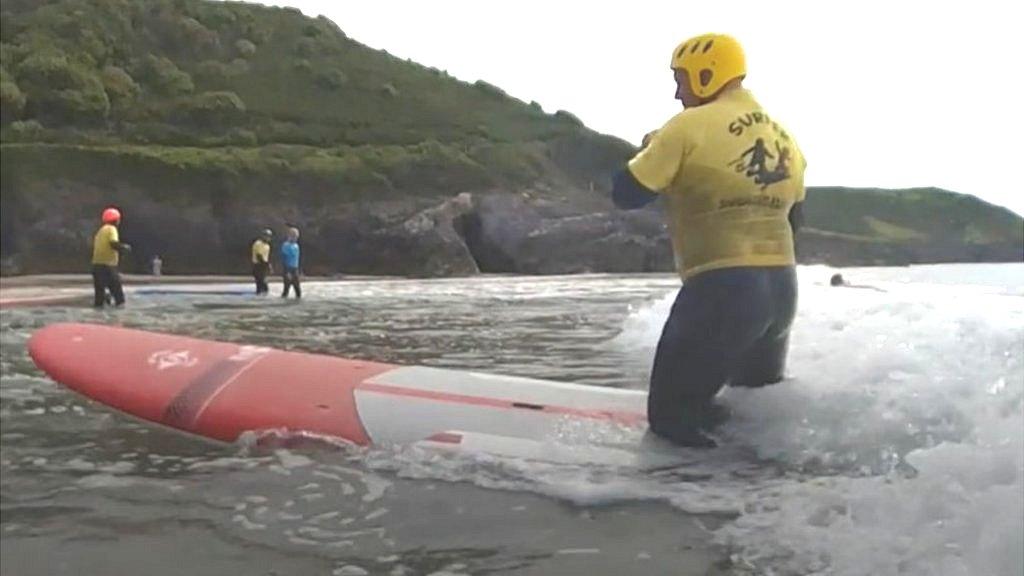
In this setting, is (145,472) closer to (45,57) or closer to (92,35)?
(45,57)

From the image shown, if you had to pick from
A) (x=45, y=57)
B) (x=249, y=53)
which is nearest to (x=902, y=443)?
(x=45, y=57)

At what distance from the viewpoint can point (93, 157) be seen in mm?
39719

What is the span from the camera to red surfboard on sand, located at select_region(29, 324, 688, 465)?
467 centimetres

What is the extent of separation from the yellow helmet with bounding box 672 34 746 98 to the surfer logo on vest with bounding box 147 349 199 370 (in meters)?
3.07

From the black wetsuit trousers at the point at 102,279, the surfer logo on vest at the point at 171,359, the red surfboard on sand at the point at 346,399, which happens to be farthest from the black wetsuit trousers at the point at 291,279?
the surfer logo on vest at the point at 171,359

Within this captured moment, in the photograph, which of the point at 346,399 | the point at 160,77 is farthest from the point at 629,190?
the point at 160,77

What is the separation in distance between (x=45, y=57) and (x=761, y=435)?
150ft

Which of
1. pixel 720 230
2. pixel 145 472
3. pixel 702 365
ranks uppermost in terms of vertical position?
pixel 720 230

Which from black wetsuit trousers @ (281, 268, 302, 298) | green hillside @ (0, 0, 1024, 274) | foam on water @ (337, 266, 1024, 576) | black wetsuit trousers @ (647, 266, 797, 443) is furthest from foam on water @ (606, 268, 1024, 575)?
green hillside @ (0, 0, 1024, 274)

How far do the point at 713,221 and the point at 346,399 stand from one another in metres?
1.90

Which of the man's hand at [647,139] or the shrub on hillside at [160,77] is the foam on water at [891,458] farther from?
the shrub on hillside at [160,77]

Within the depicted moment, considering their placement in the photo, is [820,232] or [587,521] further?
[820,232]

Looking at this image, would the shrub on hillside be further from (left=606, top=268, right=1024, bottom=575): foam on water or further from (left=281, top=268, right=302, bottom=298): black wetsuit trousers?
(left=606, top=268, right=1024, bottom=575): foam on water

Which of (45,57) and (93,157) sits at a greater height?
(45,57)
